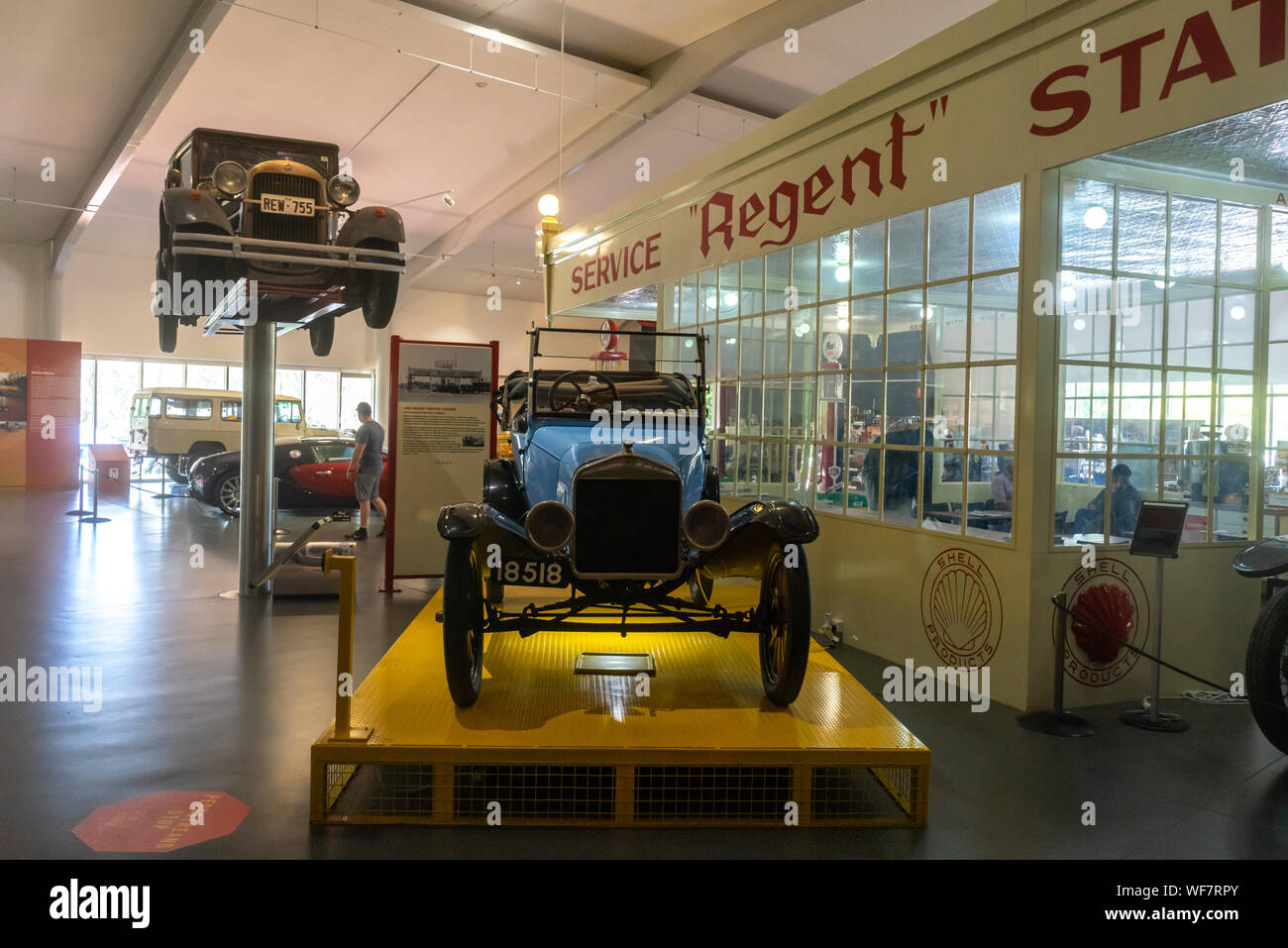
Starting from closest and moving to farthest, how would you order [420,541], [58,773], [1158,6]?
[58,773] → [1158,6] → [420,541]

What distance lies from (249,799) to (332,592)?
3.73m

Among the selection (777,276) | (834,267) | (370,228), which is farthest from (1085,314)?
(370,228)

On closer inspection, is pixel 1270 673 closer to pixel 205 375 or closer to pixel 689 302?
pixel 689 302

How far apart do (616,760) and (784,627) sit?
0.98 m

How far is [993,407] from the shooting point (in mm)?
4449

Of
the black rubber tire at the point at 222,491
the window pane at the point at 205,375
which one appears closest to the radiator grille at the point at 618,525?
the black rubber tire at the point at 222,491

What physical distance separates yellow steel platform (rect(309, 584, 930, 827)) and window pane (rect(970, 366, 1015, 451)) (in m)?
1.56

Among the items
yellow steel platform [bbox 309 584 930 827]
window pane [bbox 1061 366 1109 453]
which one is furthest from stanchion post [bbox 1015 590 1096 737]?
yellow steel platform [bbox 309 584 930 827]

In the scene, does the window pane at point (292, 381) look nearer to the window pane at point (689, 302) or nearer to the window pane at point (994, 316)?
the window pane at point (689, 302)

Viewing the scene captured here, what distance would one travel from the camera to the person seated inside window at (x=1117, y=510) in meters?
4.29

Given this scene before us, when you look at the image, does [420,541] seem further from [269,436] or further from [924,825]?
[924,825]

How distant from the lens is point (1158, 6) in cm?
357

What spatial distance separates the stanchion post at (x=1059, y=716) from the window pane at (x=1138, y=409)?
0.95 m
